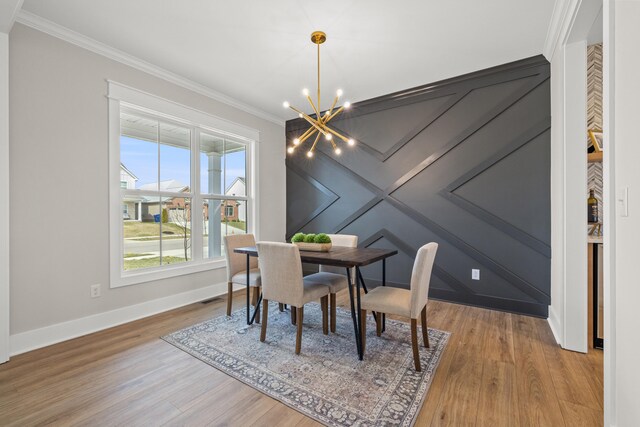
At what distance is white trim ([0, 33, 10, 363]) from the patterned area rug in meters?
1.06

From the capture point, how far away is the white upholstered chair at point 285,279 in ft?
7.12

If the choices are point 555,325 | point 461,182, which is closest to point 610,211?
Answer: point 555,325

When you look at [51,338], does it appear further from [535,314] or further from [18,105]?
[535,314]

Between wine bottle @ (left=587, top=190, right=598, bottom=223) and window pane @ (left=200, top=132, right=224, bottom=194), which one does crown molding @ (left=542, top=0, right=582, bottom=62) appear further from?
window pane @ (left=200, top=132, right=224, bottom=194)

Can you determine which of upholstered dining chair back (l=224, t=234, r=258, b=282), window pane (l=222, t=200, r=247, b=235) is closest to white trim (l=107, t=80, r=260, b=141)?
window pane (l=222, t=200, r=247, b=235)

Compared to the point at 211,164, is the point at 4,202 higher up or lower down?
lower down

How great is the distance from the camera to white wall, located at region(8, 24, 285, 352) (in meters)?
2.24

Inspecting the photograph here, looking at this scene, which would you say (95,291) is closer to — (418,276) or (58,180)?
(58,180)

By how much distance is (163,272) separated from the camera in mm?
3201

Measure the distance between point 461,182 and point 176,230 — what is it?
337 centimetres

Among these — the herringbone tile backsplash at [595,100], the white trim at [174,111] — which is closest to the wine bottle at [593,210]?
the herringbone tile backsplash at [595,100]

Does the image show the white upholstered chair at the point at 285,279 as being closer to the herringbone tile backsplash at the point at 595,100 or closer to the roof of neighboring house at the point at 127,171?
the roof of neighboring house at the point at 127,171

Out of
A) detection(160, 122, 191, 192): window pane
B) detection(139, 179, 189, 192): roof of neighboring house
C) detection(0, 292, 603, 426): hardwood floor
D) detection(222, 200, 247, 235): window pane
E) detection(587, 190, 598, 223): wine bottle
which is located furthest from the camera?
detection(222, 200, 247, 235): window pane

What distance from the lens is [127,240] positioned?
3.01 metres
